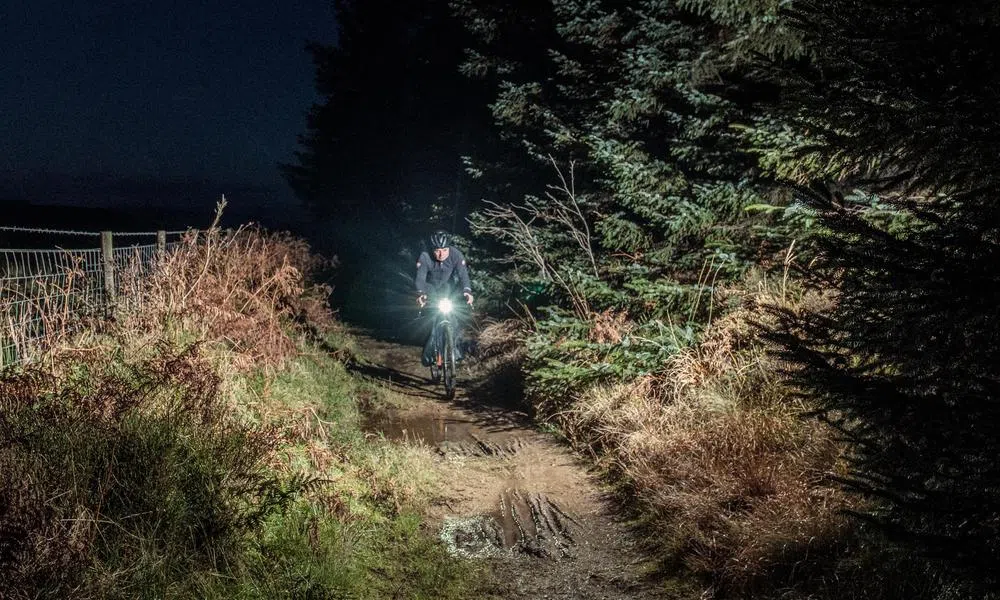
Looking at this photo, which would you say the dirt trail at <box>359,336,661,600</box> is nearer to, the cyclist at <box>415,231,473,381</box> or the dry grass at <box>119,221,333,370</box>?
the cyclist at <box>415,231,473,381</box>

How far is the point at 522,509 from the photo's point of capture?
16.9ft

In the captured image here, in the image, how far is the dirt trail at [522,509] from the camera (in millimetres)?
4102

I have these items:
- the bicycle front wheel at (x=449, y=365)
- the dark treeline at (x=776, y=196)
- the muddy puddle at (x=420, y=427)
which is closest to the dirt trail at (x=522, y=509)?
the muddy puddle at (x=420, y=427)

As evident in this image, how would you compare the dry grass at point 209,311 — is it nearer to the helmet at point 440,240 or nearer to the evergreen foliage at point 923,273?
the helmet at point 440,240

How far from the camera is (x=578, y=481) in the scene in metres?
5.76

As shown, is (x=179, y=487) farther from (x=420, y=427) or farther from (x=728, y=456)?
(x=728, y=456)

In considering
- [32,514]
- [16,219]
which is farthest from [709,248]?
[16,219]

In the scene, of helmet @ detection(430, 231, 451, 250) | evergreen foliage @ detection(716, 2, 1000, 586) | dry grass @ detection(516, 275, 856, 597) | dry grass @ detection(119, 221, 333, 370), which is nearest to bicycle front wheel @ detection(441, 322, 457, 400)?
helmet @ detection(430, 231, 451, 250)

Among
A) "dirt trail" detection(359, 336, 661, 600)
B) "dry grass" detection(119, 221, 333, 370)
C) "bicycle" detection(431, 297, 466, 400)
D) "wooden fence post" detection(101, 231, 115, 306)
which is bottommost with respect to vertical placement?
"dirt trail" detection(359, 336, 661, 600)

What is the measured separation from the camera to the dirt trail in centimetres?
410

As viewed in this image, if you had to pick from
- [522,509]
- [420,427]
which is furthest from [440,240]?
[522,509]

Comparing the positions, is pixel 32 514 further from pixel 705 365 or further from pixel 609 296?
pixel 609 296

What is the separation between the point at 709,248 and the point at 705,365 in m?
2.01

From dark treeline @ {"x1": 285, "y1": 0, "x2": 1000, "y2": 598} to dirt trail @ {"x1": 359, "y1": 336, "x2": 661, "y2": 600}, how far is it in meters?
1.11
